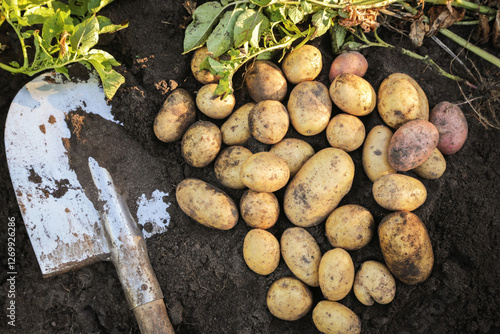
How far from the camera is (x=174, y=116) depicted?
2102 mm

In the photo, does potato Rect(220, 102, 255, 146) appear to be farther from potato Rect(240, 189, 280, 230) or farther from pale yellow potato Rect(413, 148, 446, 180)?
pale yellow potato Rect(413, 148, 446, 180)

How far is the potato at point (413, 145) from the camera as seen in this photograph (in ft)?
6.15

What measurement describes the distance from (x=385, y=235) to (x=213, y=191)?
0.91 m

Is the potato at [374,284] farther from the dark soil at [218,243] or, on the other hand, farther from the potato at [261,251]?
the potato at [261,251]

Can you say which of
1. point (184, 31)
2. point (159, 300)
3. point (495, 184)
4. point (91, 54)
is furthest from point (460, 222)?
point (91, 54)

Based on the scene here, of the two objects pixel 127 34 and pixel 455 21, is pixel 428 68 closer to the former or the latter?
pixel 455 21

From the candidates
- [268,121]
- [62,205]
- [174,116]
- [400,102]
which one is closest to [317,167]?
[268,121]

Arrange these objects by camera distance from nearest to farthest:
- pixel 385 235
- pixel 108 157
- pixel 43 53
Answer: pixel 385 235
pixel 43 53
pixel 108 157

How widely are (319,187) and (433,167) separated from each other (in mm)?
630

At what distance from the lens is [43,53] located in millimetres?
1965

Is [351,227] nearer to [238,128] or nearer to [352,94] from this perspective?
[352,94]

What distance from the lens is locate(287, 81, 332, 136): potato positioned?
201 cm

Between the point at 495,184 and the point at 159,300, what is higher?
the point at 495,184

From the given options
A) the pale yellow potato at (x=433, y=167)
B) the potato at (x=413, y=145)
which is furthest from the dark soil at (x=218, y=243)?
the potato at (x=413, y=145)
